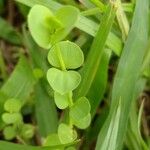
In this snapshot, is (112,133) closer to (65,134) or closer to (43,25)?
(65,134)

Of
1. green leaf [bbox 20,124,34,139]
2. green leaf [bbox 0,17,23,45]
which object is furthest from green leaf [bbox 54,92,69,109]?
green leaf [bbox 0,17,23,45]

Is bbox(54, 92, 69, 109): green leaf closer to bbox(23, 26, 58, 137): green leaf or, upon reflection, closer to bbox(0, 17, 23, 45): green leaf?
bbox(23, 26, 58, 137): green leaf

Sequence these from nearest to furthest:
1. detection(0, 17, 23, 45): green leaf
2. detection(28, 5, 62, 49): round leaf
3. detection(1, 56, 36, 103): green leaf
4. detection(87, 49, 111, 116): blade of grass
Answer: detection(28, 5, 62, 49): round leaf < detection(87, 49, 111, 116): blade of grass < detection(1, 56, 36, 103): green leaf < detection(0, 17, 23, 45): green leaf

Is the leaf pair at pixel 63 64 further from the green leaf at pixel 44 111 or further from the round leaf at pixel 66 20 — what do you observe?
the green leaf at pixel 44 111

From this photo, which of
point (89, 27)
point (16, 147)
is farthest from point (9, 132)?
point (89, 27)

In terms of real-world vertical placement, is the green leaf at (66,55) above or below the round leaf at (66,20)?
below

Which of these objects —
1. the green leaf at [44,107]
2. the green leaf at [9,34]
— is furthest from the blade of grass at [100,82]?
the green leaf at [9,34]

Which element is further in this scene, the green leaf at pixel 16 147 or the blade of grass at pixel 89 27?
the blade of grass at pixel 89 27

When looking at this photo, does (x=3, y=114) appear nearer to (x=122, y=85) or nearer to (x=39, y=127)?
(x=39, y=127)
